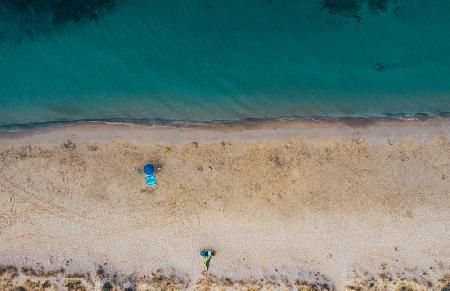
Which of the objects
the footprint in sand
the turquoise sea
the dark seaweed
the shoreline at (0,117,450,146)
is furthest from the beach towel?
the dark seaweed

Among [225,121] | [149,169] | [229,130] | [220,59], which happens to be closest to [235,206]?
[229,130]

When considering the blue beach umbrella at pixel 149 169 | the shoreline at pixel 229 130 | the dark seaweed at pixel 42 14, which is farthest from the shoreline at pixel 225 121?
the dark seaweed at pixel 42 14

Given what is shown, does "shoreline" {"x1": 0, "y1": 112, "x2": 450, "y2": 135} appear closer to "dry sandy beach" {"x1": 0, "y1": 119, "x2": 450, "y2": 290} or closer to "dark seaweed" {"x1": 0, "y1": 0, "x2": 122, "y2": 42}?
"dry sandy beach" {"x1": 0, "y1": 119, "x2": 450, "y2": 290}

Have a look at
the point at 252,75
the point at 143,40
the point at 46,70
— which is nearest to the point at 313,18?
the point at 252,75

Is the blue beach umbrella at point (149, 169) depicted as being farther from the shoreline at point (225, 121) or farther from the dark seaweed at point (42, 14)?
the dark seaweed at point (42, 14)

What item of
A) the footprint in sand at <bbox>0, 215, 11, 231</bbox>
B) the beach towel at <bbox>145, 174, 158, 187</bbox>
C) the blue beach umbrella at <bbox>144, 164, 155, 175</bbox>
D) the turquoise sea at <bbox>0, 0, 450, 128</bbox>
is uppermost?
the turquoise sea at <bbox>0, 0, 450, 128</bbox>

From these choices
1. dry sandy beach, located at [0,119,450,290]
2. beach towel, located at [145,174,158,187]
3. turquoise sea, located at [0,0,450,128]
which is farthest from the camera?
turquoise sea, located at [0,0,450,128]
